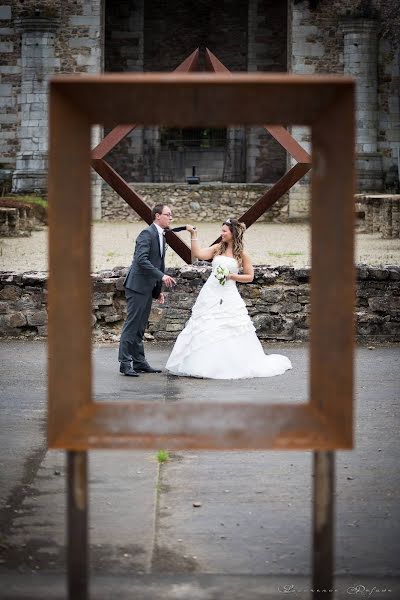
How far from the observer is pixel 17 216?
Result: 893 inches

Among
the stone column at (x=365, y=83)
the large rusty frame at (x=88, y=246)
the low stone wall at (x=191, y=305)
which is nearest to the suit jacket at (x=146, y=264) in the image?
the low stone wall at (x=191, y=305)

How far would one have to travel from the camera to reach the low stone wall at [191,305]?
1123cm

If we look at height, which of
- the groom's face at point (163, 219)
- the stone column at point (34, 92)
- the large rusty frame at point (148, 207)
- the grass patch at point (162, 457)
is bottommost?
the grass patch at point (162, 457)

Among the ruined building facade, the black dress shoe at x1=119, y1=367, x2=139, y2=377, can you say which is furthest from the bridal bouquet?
the ruined building facade

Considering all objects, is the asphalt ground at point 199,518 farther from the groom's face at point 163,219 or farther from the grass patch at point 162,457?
the groom's face at point 163,219

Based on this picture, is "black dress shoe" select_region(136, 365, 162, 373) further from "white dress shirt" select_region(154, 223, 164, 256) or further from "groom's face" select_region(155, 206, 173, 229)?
"groom's face" select_region(155, 206, 173, 229)

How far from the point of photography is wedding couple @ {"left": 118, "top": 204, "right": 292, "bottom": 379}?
9258 mm

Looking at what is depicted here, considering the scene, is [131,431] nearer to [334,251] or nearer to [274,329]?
[334,251]

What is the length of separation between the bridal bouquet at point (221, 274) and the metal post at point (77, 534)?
619 centimetres

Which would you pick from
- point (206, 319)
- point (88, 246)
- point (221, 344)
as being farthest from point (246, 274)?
point (88, 246)

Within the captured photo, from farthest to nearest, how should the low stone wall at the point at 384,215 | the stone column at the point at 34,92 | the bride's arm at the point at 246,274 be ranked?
the stone column at the point at 34,92, the low stone wall at the point at 384,215, the bride's arm at the point at 246,274

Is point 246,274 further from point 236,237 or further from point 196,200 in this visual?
point 196,200

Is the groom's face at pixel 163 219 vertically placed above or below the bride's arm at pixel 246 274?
above

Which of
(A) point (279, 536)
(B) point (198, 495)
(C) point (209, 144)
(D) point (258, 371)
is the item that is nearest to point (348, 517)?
(A) point (279, 536)
